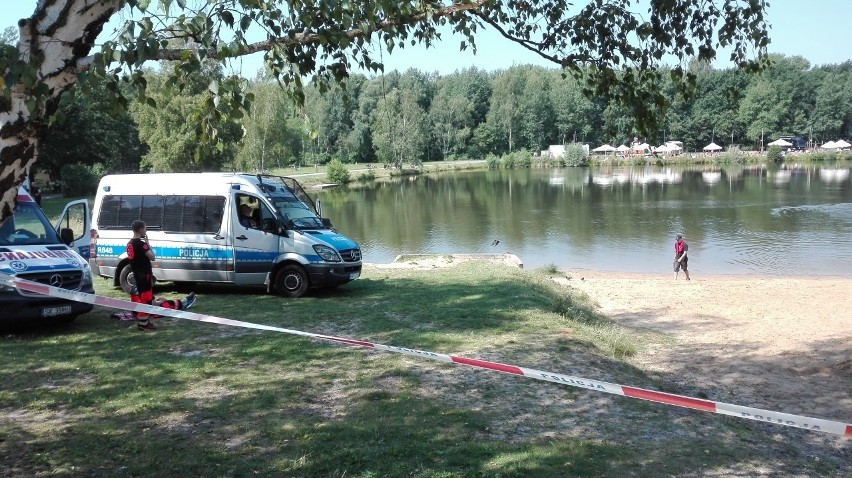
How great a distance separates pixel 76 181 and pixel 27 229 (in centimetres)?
4230

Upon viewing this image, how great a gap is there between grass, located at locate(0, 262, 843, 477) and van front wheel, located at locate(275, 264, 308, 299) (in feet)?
6.48

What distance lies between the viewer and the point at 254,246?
13258 mm

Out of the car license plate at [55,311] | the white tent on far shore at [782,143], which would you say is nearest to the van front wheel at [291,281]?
the car license plate at [55,311]

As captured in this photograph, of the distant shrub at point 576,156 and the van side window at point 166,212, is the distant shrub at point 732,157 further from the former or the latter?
the van side window at point 166,212

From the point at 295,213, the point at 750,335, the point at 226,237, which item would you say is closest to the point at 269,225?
the point at 295,213

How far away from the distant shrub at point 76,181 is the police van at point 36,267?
41551 mm

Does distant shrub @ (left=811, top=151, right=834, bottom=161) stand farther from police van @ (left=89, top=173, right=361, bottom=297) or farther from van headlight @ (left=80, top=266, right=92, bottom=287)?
van headlight @ (left=80, top=266, right=92, bottom=287)

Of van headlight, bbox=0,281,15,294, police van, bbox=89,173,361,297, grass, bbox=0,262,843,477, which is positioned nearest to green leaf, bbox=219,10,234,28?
grass, bbox=0,262,843,477

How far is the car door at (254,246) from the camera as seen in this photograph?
13.2m

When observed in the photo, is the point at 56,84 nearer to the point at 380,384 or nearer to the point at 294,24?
the point at 294,24

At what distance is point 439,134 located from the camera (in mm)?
113250

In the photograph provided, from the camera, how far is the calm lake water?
31484 mm

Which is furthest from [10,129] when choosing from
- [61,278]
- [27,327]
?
[27,327]

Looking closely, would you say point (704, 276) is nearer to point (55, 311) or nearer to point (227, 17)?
point (55, 311)
